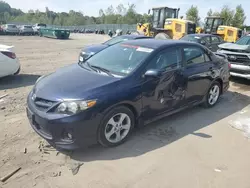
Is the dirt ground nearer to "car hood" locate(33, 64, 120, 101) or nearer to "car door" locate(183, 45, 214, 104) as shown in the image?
"car door" locate(183, 45, 214, 104)

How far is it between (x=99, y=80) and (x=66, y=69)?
0.99m

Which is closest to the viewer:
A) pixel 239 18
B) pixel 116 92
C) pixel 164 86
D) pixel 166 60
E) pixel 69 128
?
pixel 69 128

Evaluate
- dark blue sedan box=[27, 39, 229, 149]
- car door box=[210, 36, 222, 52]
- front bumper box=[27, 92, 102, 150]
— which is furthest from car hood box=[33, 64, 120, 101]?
car door box=[210, 36, 222, 52]

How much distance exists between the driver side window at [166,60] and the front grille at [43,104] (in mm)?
1688

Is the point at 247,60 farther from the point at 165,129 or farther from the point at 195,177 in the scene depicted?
the point at 195,177

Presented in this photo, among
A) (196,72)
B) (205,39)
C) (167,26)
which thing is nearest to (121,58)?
(196,72)

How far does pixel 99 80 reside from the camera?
12.7 feet

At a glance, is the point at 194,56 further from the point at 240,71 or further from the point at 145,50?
the point at 240,71

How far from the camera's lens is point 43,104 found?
11.7 ft

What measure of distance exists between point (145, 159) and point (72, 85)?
4.97 feet

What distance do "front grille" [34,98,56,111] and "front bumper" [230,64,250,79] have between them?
6.65 m

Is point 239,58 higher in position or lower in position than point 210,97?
higher

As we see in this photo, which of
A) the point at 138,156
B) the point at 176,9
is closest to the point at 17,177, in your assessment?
the point at 138,156

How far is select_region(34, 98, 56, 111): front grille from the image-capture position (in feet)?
11.5
